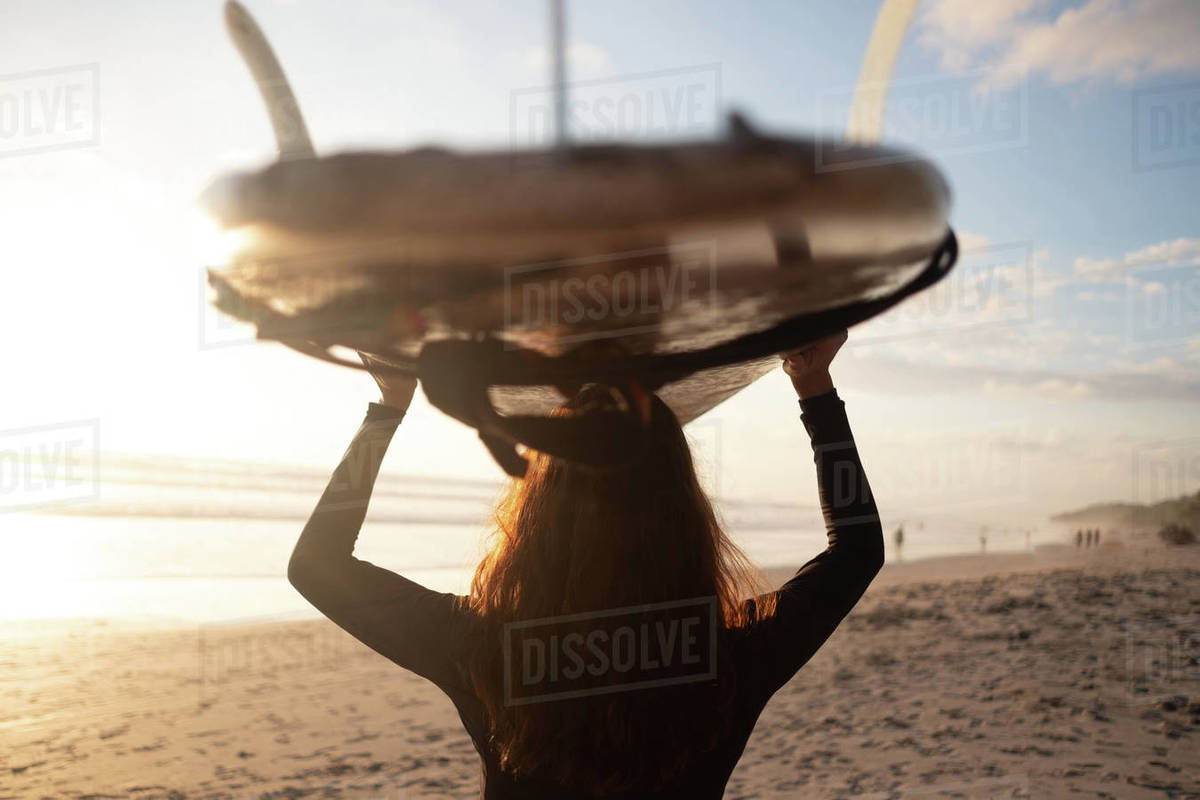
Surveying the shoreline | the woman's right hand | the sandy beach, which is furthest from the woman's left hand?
the shoreline

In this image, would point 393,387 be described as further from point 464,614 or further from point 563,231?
point 563,231

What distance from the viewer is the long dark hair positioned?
1342 millimetres

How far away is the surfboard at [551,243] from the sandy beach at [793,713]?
232 inches

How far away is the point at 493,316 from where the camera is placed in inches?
30.0

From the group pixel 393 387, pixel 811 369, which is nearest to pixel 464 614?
pixel 393 387

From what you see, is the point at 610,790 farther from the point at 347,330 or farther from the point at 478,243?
the point at 478,243

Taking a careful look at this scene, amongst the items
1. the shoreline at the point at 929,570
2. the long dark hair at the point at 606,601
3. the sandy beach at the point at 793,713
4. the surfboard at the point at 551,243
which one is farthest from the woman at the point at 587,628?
the shoreline at the point at 929,570

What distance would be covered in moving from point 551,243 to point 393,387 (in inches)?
31.2

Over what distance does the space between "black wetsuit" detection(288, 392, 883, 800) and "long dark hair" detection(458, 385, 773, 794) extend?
0.14ft

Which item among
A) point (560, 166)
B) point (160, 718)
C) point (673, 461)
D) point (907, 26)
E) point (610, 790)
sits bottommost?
point (160, 718)

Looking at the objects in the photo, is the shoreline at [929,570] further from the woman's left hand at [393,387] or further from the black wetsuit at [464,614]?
the woman's left hand at [393,387]

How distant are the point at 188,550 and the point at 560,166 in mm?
16305

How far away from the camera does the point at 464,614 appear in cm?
138

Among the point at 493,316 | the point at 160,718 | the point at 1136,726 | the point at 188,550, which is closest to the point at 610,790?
the point at 493,316
